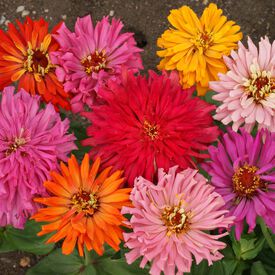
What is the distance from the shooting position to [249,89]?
1.09m

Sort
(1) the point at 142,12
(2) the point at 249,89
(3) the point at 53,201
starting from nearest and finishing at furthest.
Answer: (3) the point at 53,201
(2) the point at 249,89
(1) the point at 142,12

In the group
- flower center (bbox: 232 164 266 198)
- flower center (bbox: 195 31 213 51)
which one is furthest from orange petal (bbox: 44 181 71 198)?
flower center (bbox: 195 31 213 51)

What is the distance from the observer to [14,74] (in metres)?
1.16

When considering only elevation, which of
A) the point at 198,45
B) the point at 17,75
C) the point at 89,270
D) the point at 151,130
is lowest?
the point at 89,270

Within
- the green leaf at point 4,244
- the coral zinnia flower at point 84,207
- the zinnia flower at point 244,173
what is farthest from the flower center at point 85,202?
the green leaf at point 4,244

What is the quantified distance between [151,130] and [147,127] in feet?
0.03

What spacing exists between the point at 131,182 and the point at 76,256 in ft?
1.60

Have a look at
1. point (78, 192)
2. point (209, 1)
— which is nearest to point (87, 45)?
point (78, 192)

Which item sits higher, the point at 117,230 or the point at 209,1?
the point at 209,1

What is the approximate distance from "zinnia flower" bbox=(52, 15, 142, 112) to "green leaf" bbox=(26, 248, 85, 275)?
466mm

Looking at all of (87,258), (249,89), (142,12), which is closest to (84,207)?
(87,258)

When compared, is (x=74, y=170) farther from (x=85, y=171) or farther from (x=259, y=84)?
(x=259, y=84)

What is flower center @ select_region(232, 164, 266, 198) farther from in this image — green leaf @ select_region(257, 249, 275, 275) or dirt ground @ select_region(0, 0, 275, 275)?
dirt ground @ select_region(0, 0, 275, 275)

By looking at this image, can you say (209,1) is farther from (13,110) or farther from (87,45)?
(13,110)
